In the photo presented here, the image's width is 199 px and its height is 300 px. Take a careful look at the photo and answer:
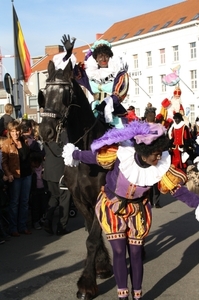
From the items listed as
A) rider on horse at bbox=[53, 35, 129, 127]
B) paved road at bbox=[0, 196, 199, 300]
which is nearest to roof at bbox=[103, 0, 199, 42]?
paved road at bbox=[0, 196, 199, 300]

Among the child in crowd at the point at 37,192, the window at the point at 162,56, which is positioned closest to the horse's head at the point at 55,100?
the child in crowd at the point at 37,192

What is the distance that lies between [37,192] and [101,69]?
3.23m

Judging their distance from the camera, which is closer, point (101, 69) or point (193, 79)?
point (101, 69)

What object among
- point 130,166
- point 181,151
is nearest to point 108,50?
point 130,166

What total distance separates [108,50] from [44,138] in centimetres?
238

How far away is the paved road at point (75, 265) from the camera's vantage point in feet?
17.9

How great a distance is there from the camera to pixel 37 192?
364 inches

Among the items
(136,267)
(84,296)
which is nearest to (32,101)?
(84,296)

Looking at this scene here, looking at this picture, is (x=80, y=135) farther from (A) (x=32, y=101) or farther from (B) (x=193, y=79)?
(B) (x=193, y=79)

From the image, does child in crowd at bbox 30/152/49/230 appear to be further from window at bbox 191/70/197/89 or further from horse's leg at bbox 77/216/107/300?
window at bbox 191/70/197/89

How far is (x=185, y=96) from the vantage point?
5088 centimetres

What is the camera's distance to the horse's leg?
5180 millimetres

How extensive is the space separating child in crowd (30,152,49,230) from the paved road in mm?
443

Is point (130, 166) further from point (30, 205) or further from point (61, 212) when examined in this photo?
point (30, 205)
